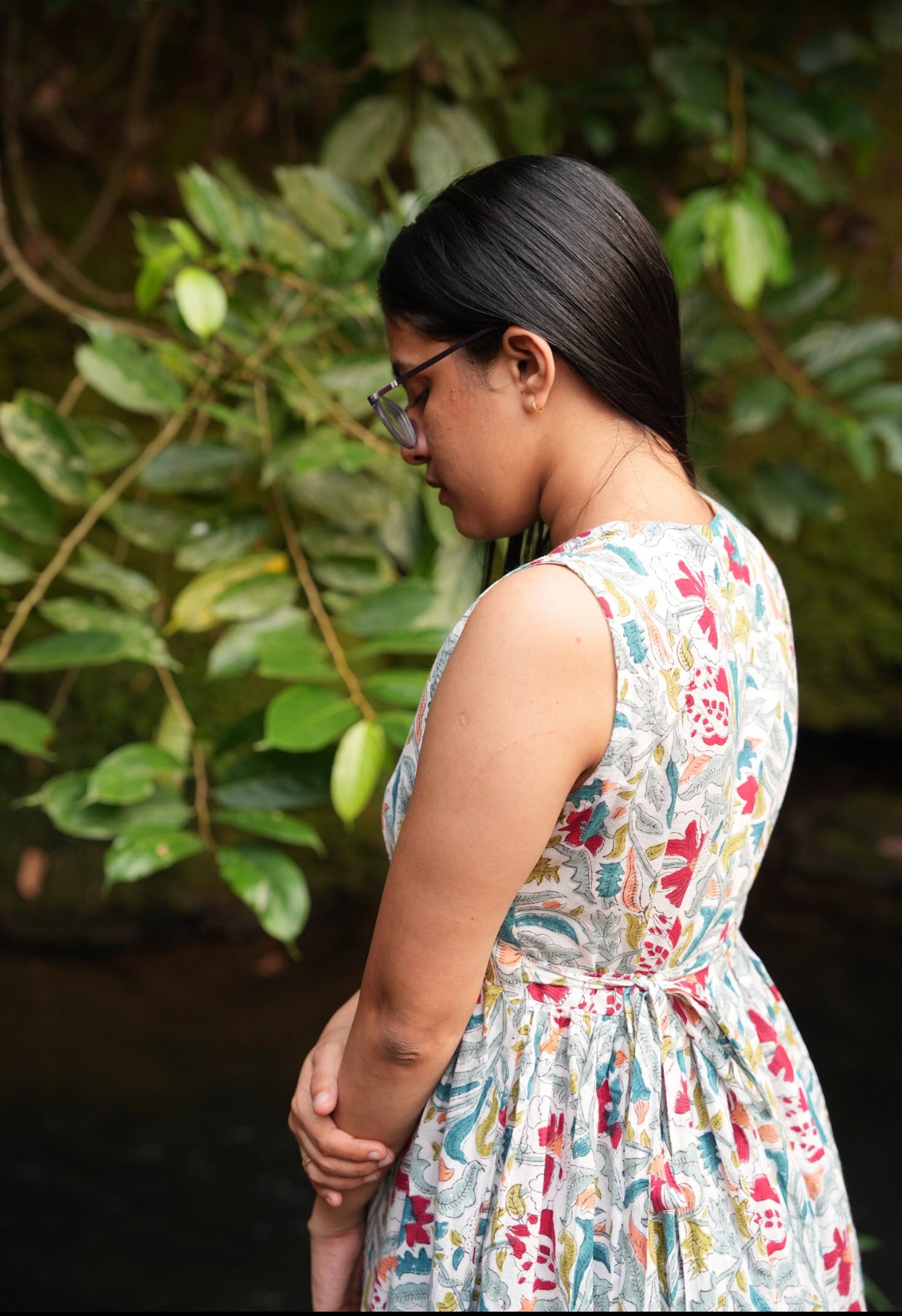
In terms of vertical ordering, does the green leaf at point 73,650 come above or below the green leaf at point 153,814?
above

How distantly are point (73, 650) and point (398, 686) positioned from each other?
1.10 ft

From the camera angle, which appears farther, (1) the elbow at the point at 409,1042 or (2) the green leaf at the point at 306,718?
(2) the green leaf at the point at 306,718

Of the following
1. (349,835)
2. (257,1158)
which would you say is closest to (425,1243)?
(257,1158)

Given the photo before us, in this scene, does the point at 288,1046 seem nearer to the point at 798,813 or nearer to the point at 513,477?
the point at 798,813

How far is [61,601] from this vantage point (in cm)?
124

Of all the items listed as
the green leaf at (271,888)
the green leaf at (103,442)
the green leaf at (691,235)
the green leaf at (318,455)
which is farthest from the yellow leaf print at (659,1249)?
the green leaf at (691,235)

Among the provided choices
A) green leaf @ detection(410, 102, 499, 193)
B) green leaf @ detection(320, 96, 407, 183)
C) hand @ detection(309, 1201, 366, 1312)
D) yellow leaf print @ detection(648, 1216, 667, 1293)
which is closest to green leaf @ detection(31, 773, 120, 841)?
hand @ detection(309, 1201, 366, 1312)

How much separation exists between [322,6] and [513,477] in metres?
1.30

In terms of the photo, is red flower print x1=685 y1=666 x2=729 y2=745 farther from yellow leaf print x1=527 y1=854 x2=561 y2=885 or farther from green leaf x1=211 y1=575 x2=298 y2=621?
green leaf x1=211 y1=575 x2=298 y2=621

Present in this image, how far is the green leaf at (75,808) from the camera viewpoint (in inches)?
45.2

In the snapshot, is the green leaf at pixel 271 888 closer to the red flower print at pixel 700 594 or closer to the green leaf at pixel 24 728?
the green leaf at pixel 24 728

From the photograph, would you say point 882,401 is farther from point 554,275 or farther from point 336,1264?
point 336,1264

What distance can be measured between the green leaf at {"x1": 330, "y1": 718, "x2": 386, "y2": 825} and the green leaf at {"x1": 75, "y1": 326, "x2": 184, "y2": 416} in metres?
0.44

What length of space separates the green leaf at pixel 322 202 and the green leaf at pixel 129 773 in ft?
2.27
